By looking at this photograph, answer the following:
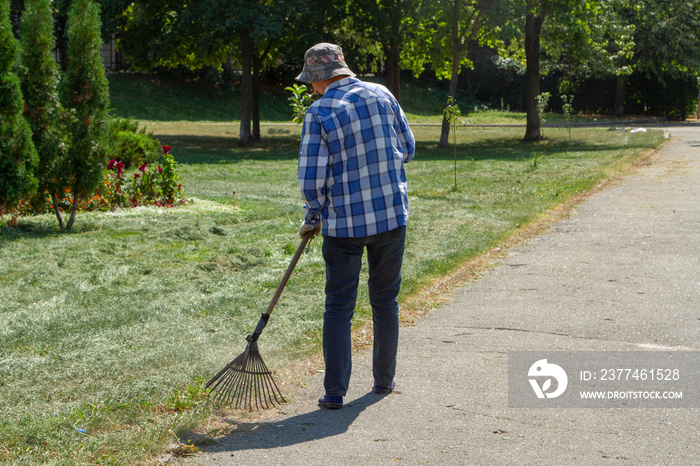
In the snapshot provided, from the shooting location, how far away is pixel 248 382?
406cm

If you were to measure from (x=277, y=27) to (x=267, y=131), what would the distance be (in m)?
10.4

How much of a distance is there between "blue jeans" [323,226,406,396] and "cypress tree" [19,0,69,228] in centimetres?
617

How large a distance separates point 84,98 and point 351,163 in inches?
246

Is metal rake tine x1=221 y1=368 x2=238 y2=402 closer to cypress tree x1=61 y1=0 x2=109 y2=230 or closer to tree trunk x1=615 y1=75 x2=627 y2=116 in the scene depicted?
cypress tree x1=61 y1=0 x2=109 y2=230

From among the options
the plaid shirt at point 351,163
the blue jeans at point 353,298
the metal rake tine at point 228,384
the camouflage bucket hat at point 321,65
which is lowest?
the metal rake tine at point 228,384

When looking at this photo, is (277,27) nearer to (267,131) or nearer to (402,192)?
(267,131)

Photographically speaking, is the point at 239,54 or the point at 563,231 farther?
the point at 239,54

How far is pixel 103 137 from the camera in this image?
30.3 feet

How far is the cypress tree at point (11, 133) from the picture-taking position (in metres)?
8.37

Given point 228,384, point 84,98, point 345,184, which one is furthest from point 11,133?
point 345,184

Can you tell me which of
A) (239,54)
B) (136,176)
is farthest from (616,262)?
(239,54)

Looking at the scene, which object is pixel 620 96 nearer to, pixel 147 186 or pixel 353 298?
pixel 147 186

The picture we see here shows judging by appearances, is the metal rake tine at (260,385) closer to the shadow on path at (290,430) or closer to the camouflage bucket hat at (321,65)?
the shadow on path at (290,430)

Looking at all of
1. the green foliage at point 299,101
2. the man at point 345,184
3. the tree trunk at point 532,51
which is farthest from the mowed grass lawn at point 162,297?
the tree trunk at point 532,51
